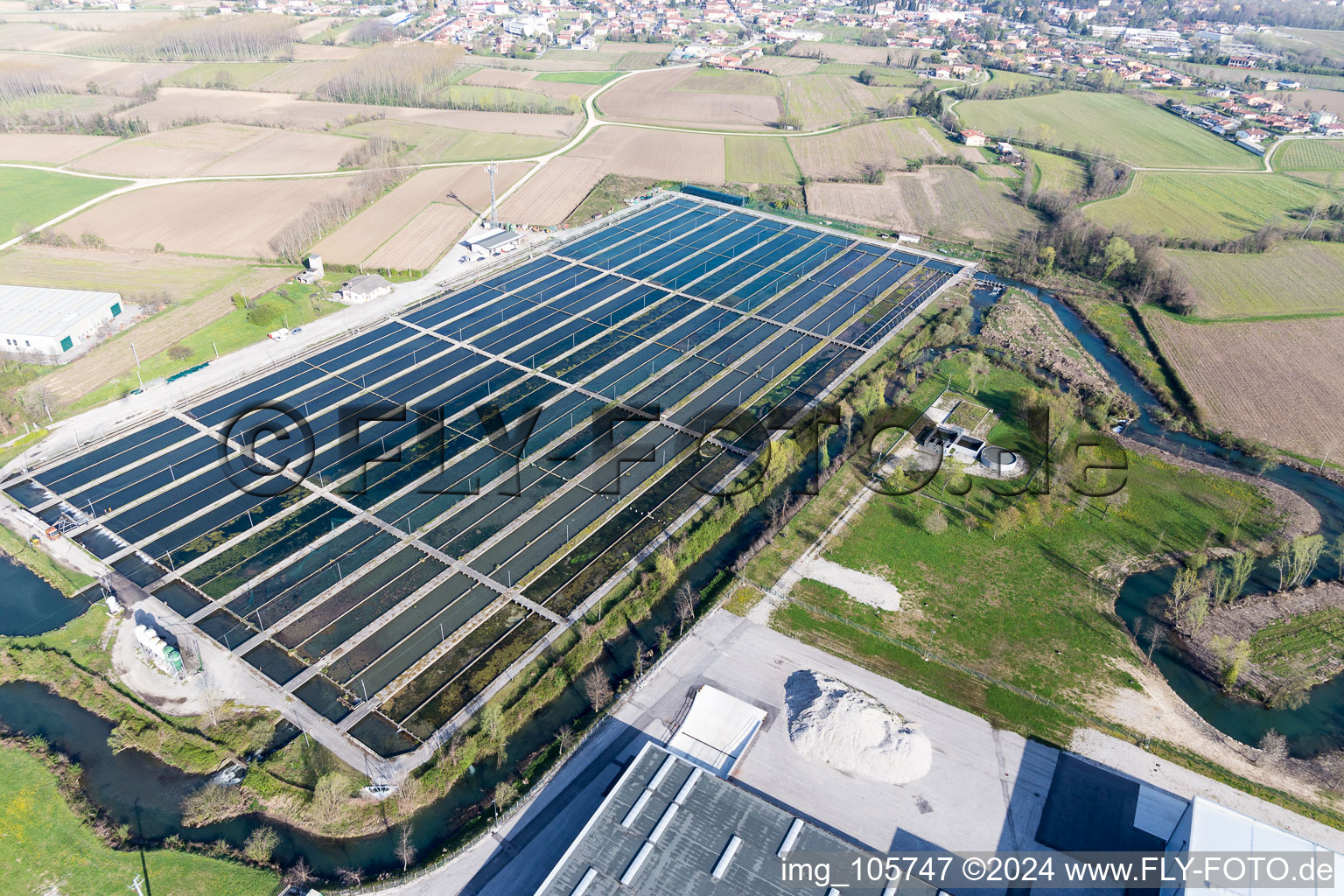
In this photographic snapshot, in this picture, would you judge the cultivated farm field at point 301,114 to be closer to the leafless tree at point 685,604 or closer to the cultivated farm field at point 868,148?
the cultivated farm field at point 868,148

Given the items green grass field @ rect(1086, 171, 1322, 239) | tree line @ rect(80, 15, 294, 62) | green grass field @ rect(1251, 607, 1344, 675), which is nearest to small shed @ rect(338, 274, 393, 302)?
green grass field @ rect(1251, 607, 1344, 675)

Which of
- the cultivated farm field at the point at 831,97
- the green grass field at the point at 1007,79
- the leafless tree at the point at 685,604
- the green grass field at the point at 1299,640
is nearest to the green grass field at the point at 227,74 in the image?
the cultivated farm field at the point at 831,97

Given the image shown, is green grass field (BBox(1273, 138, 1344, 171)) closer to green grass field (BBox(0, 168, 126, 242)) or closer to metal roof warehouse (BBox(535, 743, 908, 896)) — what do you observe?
metal roof warehouse (BBox(535, 743, 908, 896))

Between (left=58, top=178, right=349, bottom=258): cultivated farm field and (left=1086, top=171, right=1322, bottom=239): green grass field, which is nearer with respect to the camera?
(left=58, top=178, right=349, bottom=258): cultivated farm field

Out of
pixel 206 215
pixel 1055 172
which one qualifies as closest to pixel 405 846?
pixel 206 215

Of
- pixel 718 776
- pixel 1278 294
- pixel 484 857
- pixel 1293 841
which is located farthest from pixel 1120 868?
pixel 1278 294

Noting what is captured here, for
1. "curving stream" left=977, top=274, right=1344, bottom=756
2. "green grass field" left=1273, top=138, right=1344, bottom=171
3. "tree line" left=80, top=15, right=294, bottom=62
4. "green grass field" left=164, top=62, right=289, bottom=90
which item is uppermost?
"tree line" left=80, top=15, right=294, bottom=62

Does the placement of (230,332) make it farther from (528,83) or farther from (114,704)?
(528,83)

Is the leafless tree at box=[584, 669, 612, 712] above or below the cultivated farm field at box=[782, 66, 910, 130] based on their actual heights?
below
